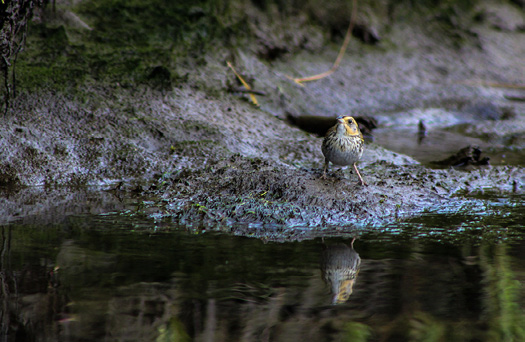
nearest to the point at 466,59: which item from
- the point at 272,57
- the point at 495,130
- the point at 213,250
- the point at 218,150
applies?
the point at 495,130

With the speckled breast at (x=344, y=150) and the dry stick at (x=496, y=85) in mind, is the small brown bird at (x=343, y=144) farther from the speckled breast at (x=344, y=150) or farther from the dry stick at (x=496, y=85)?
the dry stick at (x=496, y=85)

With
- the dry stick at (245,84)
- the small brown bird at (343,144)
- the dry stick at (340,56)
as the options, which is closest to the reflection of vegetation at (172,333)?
the small brown bird at (343,144)

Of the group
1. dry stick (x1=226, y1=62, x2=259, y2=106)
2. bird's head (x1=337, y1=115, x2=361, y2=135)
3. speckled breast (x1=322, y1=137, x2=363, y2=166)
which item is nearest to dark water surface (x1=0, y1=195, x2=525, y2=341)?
speckled breast (x1=322, y1=137, x2=363, y2=166)

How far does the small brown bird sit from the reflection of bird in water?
1.30 m

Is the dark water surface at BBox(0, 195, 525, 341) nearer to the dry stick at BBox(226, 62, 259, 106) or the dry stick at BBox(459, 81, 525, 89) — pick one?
the dry stick at BBox(226, 62, 259, 106)

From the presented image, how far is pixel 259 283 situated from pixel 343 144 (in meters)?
2.15

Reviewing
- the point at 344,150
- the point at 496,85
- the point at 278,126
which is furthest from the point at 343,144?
the point at 496,85

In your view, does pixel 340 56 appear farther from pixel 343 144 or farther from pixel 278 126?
pixel 343 144

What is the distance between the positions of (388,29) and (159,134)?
5.02m

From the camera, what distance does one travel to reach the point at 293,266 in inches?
132

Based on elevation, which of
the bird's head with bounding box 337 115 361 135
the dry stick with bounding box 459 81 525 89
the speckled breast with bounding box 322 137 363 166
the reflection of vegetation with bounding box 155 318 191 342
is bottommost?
the reflection of vegetation with bounding box 155 318 191 342

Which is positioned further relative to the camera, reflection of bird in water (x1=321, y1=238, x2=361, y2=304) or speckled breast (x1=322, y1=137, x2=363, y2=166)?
speckled breast (x1=322, y1=137, x2=363, y2=166)

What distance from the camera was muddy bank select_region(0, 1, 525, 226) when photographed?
4762 mm

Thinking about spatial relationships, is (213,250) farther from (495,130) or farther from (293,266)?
(495,130)
